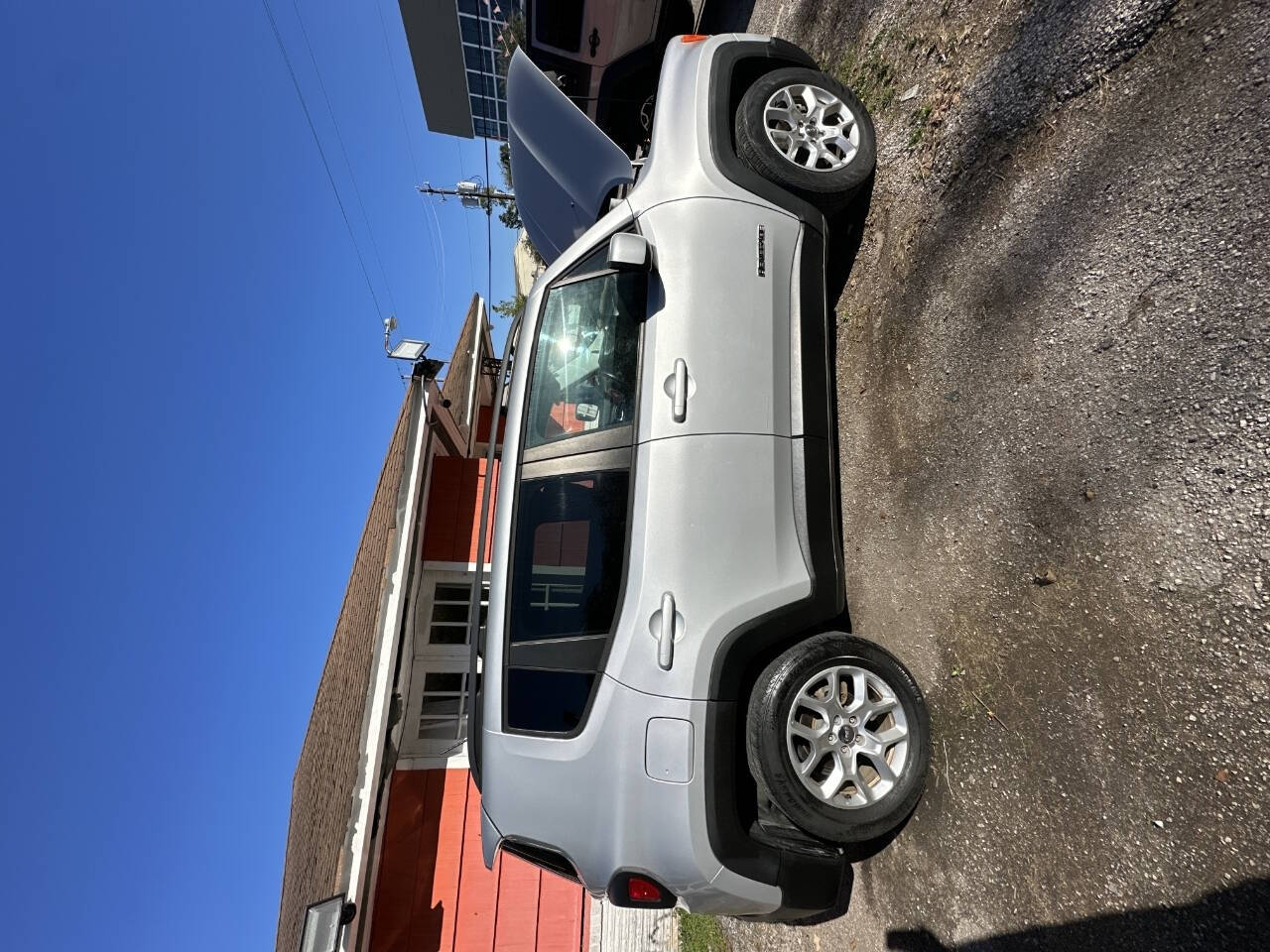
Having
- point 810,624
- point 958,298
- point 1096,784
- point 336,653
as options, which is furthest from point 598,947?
point 958,298

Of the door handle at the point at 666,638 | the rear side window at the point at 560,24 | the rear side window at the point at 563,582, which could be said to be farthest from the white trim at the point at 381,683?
the rear side window at the point at 560,24

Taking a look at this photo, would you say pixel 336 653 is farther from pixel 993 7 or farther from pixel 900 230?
pixel 993 7

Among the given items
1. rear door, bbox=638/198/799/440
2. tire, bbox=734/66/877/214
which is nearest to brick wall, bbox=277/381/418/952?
rear door, bbox=638/198/799/440

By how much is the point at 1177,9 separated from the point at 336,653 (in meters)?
8.87

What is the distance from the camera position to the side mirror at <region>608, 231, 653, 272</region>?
3107 millimetres

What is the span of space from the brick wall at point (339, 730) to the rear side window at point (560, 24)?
143 inches

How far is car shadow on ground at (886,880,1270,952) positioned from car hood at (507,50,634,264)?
4.51 metres

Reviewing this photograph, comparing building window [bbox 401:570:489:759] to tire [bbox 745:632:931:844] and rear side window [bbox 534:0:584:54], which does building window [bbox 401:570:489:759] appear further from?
rear side window [bbox 534:0:584:54]

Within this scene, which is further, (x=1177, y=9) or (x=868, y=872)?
(x=868, y=872)

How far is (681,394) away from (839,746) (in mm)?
1919

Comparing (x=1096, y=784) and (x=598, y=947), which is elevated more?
(x=1096, y=784)

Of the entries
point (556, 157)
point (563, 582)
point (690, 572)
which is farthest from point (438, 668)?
point (556, 157)

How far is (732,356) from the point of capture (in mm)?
3154

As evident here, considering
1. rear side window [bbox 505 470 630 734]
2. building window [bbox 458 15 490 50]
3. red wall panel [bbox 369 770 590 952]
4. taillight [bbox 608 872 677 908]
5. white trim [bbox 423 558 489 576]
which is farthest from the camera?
building window [bbox 458 15 490 50]
